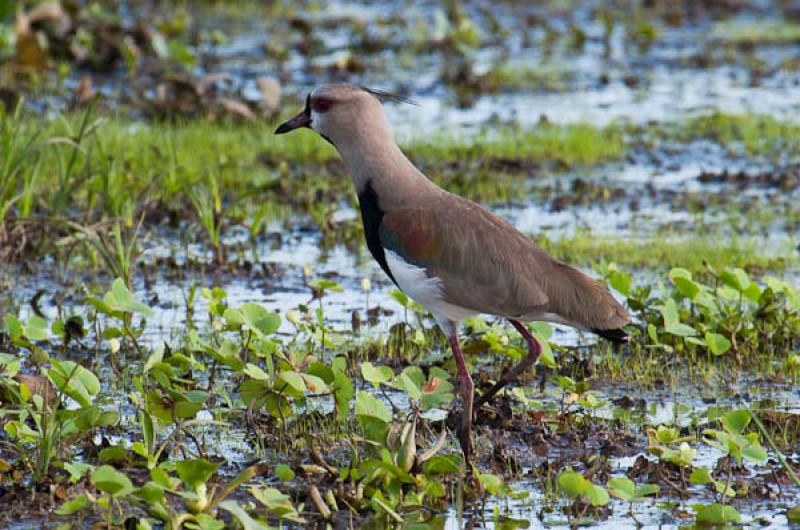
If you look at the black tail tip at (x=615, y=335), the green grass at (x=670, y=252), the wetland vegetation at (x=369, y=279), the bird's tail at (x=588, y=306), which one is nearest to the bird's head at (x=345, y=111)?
the wetland vegetation at (x=369, y=279)

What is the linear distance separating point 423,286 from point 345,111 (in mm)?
772

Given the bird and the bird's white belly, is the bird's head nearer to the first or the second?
the bird

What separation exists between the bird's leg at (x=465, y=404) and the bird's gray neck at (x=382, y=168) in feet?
1.86

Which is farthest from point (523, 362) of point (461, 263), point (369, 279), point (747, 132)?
point (747, 132)

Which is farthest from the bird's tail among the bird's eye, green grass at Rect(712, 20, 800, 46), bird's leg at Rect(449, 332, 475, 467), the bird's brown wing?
green grass at Rect(712, 20, 800, 46)

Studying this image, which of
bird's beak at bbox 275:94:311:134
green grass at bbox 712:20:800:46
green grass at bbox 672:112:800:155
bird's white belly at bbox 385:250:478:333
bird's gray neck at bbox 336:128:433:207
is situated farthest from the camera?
green grass at bbox 712:20:800:46

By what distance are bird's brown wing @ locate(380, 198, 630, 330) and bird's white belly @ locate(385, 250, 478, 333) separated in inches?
0.8

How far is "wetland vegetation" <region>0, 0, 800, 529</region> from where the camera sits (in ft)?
15.2

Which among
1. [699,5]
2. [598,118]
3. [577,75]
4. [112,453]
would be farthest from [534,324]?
[699,5]

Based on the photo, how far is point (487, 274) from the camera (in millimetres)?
5145

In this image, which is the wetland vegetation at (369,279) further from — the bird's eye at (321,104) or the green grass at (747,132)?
the bird's eye at (321,104)

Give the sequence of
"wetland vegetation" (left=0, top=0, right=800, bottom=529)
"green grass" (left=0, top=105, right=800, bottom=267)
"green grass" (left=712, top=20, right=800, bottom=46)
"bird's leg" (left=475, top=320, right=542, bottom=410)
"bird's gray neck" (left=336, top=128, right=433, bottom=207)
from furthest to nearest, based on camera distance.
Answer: "green grass" (left=712, top=20, right=800, bottom=46) → "green grass" (left=0, top=105, right=800, bottom=267) → "bird's leg" (left=475, top=320, right=542, bottom=410) → "bird's gray neck" (left=336, top=128, right=433, bottom=207) → "wetland vegetation" (left=0, top=0, right=800, bottom=529)

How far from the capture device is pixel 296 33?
1473 cm

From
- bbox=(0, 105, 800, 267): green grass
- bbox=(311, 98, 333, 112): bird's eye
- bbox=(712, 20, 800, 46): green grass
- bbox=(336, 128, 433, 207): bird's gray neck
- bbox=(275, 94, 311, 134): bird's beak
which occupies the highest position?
bbox=(712, 20, 800, 46): green grass
